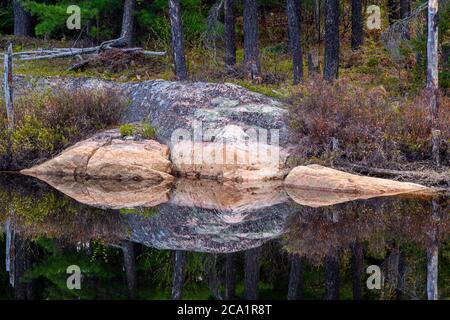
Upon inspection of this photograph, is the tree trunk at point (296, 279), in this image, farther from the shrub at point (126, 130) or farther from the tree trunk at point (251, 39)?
the tree trunk at point (251, 39)

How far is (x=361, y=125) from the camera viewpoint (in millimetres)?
21750

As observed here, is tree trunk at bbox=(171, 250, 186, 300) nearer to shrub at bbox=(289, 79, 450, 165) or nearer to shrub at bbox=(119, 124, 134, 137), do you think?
shrub at bbox=(289, 79, 450, 165)

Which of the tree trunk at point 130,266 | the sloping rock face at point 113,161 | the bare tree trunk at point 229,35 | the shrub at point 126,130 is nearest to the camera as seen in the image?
the tree trunk at point 130,266

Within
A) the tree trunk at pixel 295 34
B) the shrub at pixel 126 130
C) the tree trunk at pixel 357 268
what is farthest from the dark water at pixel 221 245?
the tree trunk at pixel 295 34

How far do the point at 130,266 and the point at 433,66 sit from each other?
33.3ft

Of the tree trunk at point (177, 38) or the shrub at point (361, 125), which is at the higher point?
the tree trunk at point (177, 38)

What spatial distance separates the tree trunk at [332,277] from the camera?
12.6 metres

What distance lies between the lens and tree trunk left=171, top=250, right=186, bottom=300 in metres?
12.7

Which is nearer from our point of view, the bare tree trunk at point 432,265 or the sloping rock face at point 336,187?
the bare tree trunk at point 432,265

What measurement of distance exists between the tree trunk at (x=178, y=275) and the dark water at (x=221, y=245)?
0.03 metres

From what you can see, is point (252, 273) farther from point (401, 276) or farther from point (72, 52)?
point (72, 52)

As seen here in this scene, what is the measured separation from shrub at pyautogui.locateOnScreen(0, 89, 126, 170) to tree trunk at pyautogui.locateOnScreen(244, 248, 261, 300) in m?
11.0

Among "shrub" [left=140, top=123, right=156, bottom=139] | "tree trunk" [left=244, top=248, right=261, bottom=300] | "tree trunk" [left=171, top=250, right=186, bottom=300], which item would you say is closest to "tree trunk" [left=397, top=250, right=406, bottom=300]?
"tree trunk" [left=244, top=248, right=261, bottom=300]
